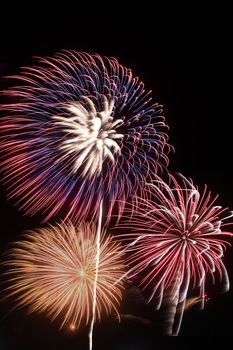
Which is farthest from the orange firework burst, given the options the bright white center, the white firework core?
the white firework core

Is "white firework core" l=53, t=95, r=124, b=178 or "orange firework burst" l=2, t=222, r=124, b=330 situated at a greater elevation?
"white firework core" l=53, t=95, r=124, b=178

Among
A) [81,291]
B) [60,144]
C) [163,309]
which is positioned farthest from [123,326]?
[60,144]

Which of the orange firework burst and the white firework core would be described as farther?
the orange firework burst

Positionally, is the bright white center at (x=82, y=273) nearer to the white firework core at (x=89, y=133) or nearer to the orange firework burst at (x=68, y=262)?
the orange firework burst at (x=68, y=262)

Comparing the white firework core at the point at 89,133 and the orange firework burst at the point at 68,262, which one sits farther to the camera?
the orange firework burst at the point at 68,262

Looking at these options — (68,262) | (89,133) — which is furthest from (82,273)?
(89,133)

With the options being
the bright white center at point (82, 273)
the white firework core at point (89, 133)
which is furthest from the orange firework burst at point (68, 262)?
the white firework core at point (89, 133)

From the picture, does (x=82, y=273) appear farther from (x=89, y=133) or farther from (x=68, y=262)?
(x=89, y=133)

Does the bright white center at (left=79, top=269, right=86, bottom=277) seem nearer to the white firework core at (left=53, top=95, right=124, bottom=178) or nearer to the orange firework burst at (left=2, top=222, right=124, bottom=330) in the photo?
the orange firework burst at (left=2, top=222, right=124, bottom=330)

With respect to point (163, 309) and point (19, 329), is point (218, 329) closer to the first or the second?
point (163, 309)
